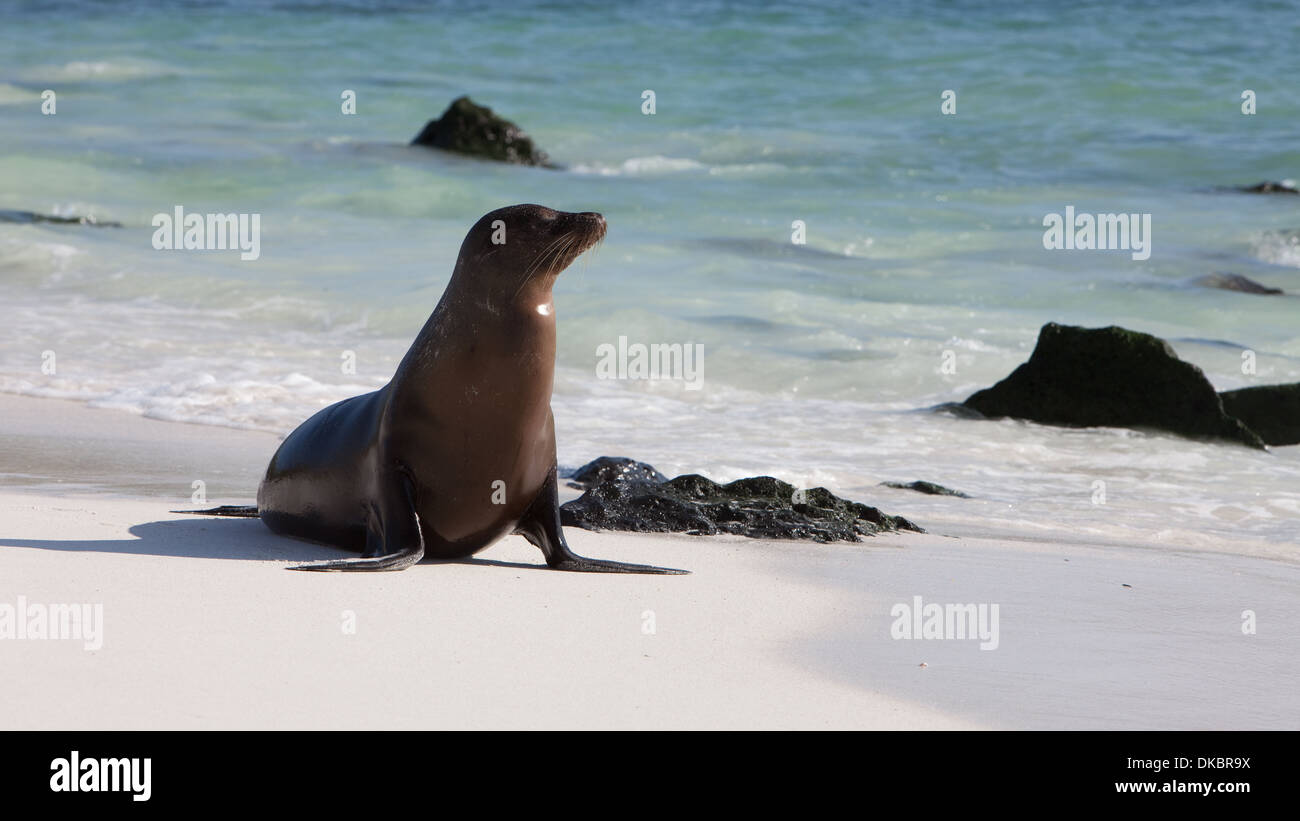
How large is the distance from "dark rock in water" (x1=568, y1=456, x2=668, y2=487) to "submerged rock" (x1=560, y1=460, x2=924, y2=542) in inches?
16.5

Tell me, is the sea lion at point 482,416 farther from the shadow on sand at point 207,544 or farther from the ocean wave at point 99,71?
the ocean wave at point 99,71

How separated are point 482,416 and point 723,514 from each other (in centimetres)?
146

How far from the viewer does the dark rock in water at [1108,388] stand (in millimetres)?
A: 9219

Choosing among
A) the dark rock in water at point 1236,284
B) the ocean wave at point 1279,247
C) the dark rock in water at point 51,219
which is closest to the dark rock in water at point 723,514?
the dark rock in water at point 1236,284

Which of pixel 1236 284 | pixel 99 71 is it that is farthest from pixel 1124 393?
pixel 99 71

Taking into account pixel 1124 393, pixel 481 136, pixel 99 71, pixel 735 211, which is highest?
pixel 99 71

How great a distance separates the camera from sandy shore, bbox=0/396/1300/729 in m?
3.57

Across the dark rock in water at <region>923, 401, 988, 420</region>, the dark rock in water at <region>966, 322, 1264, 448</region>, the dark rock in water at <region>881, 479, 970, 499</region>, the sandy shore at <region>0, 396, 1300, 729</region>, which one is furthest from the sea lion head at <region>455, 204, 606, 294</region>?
the dark rock in water at <region>923, 401, 988, 420</region>

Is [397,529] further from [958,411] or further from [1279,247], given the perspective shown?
[1279,247]

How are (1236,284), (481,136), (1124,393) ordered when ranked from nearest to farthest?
(1124,393) < (1236,284) < (481,136)

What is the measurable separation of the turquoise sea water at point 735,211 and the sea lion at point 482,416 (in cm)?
234

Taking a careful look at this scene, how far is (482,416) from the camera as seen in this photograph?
5.11 meters

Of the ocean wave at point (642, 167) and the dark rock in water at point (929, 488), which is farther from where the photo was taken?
the ocean wave at point (642, 167)

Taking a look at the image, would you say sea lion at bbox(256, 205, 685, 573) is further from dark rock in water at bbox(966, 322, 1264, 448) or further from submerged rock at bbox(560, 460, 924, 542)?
dark rock in water at bbox(966, 322, 1264, 448)
